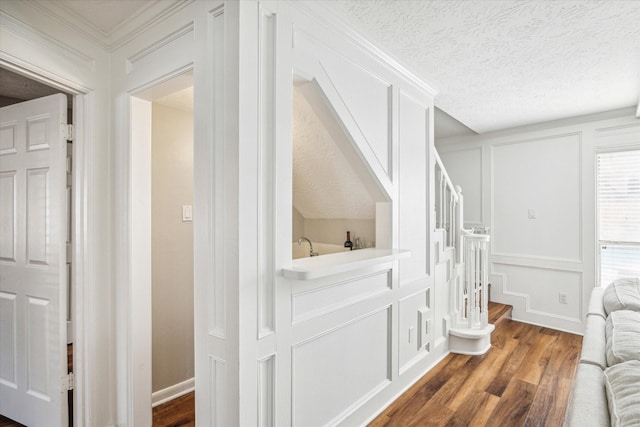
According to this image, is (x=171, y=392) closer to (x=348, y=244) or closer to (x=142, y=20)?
(x=348, y=244)

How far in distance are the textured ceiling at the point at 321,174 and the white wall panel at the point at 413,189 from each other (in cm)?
28

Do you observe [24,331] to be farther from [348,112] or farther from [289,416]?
[348,112]

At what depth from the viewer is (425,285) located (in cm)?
266

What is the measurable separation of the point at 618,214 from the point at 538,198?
0.74 m

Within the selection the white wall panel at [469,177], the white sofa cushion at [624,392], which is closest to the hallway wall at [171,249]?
the white sofa cushion at [624,392]

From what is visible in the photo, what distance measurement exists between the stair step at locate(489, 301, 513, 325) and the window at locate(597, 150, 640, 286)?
3.29 ft

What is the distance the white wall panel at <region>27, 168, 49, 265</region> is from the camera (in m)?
1.91

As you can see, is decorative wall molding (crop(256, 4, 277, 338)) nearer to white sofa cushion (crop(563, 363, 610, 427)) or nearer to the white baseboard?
white sofa cushion (crop(563, 363, 610, 427))

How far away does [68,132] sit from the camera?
1.89 meters

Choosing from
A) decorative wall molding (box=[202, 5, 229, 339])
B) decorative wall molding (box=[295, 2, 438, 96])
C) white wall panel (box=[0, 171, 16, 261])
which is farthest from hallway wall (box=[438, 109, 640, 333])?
white wall panel (box=[0, 171, 16, 261])

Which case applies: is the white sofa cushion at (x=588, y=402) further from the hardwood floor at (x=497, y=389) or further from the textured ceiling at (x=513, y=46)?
the textured ceiling at (x=513, y=46)

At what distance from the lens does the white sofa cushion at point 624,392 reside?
83 cm

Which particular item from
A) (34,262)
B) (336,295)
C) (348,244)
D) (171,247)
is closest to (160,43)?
(171,247)

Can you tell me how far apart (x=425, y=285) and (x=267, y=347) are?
1.67m
